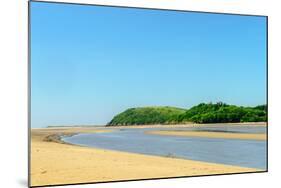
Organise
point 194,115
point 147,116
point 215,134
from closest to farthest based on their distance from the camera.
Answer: point 147,116, point 194,115, point 215,134

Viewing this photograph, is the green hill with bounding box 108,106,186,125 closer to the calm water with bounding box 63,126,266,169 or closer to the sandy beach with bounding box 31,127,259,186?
the calm water with bounding box 63,126,266,169

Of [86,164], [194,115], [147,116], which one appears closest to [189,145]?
[194,115]

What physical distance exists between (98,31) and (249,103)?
1665mm

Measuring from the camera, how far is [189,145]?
5223 mm

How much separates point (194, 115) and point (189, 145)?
0.29 m

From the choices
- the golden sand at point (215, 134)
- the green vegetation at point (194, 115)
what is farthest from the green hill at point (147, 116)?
the golden sand at point (215, 134)

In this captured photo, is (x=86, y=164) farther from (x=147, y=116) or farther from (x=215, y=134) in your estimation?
(x=215, y=134)

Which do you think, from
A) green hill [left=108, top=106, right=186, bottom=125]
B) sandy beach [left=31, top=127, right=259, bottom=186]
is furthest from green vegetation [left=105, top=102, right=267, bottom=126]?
sandy beach [left=31, top=127, right=259, bottom=186]

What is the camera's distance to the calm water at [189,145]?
4.91m

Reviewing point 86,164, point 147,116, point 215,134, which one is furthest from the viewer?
point 215,134

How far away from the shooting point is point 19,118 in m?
4.46

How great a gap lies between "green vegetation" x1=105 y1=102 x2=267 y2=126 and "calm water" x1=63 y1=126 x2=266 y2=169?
0.08 meters

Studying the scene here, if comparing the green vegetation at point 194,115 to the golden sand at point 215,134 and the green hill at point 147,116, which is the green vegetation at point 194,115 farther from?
the golden sand at point 215,134

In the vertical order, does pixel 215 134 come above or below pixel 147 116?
below
